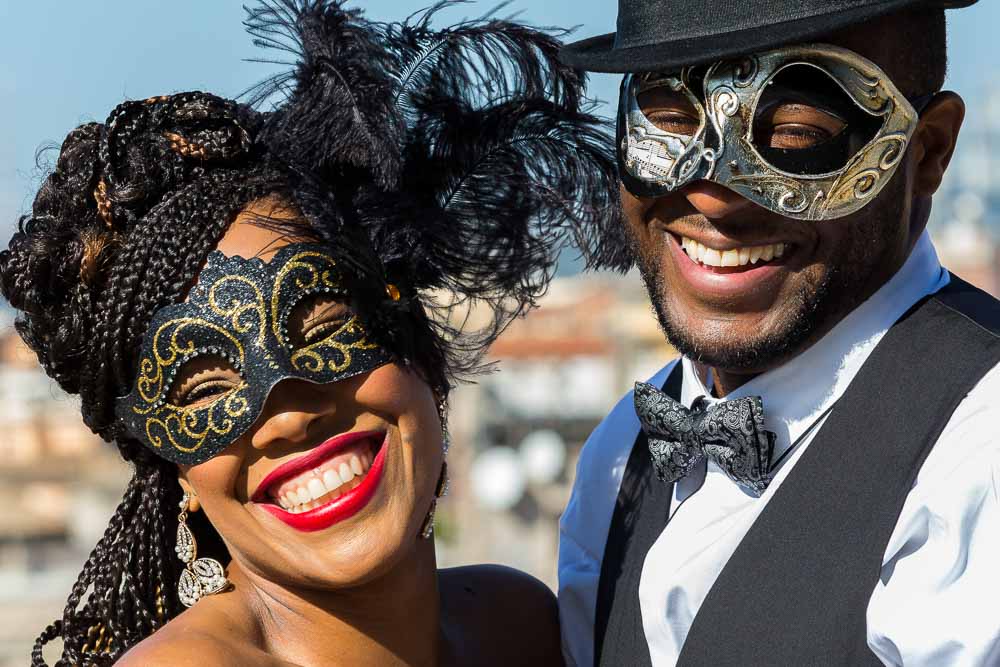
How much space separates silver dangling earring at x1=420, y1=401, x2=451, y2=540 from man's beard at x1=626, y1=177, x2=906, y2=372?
0.65m

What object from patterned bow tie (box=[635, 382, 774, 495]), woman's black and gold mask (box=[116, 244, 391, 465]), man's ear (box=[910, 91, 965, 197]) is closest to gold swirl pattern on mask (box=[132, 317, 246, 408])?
woman's black and gold mask (box=[116, 244, 391, 465])

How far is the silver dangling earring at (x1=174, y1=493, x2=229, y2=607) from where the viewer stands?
3.11 meters

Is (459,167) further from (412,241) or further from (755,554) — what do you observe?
(755,554)

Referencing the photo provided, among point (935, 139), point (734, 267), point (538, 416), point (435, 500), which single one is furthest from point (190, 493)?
point (538, 416)

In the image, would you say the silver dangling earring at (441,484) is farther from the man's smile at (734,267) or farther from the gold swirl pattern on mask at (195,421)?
the man's smile at (734,267)

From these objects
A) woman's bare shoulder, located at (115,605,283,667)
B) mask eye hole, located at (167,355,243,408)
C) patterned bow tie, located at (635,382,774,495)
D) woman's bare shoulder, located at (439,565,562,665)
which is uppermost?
mask eye hole, located at (167,355,243,408)

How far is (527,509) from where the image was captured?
36.0 m

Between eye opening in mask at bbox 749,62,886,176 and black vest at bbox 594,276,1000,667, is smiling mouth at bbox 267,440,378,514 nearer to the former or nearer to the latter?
black vest at bbox 594,276,1000,667

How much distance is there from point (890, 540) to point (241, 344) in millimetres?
1442

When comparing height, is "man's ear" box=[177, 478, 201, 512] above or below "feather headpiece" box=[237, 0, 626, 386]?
below

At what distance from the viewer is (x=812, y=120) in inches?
110

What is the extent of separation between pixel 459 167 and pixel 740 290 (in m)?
0.80

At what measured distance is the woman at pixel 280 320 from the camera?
291cm

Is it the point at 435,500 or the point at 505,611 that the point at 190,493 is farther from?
the point at 505,611
